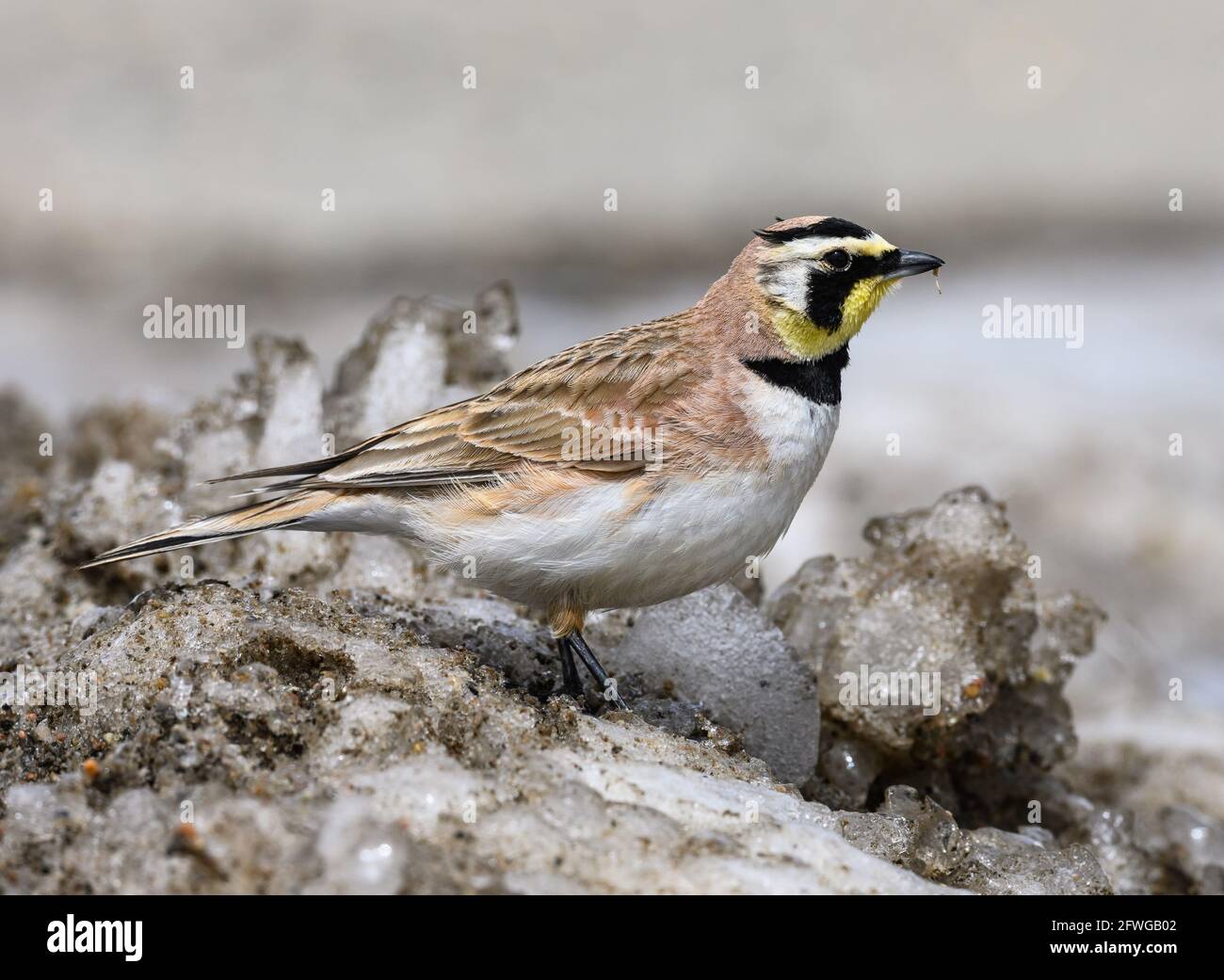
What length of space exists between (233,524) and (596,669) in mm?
1484

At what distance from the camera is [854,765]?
5.70 m

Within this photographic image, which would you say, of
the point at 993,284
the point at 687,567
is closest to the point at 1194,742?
the point at 687,567

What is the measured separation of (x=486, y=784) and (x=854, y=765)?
7.81 feet

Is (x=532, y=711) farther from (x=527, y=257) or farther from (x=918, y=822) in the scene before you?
(x=527, y=257)

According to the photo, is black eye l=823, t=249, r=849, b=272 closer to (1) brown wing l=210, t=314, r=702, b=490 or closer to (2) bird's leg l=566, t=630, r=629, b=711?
(1) brown wing l=210, t=314, r=702, b=490

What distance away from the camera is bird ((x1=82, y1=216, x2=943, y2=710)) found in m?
4.98
